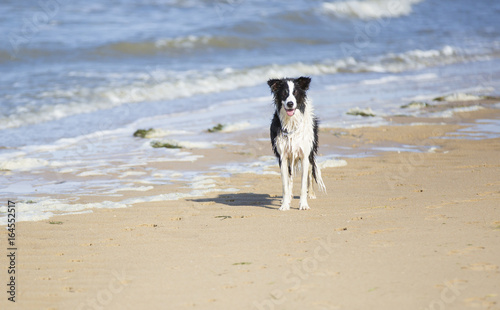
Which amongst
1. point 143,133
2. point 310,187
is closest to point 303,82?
point 310,187

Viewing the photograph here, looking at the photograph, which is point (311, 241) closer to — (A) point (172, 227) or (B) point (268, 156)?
(A) point (172, 227)

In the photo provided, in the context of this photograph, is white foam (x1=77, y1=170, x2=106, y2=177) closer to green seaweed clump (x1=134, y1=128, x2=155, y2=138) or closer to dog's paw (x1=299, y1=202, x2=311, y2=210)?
green seaweed clump (x1=134, y1=128, x2=155, y2=138)

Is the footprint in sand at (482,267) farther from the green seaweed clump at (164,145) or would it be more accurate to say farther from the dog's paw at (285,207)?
the green seaweed clump at (164,145)

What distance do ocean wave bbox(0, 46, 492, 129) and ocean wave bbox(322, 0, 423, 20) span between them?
14175 mm

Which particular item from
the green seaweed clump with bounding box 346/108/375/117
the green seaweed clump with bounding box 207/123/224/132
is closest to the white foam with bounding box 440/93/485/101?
the green seaweed clump with bounding box 346/108/375/117

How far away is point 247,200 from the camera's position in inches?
306

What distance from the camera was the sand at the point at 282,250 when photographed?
4.41 m

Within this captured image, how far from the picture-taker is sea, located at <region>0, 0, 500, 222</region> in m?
9.70

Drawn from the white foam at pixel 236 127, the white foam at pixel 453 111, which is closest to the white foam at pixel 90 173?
the white foam at pixel 236 127

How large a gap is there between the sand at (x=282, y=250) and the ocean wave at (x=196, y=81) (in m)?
8.32

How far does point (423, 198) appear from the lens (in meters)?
7.10

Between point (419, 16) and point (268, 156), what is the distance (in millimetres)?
34738

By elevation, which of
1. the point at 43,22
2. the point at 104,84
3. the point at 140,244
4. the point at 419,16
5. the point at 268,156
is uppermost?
the point at 419,16

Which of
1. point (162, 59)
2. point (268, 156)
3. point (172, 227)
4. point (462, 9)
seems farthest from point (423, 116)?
point (462, 9)
